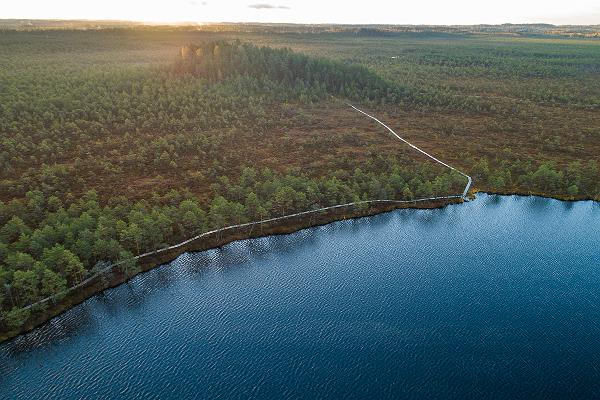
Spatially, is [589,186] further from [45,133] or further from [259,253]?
[45,133]

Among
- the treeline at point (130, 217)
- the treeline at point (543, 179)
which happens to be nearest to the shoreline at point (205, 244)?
the treeline at point (130, 217)

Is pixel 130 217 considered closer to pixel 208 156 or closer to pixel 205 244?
pixel 205 244

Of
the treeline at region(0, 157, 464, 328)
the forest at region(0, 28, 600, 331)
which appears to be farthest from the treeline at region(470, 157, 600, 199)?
the treeline at region(0, 157, 464, 328)

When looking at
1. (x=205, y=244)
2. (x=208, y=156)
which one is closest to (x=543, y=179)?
(x=205, y=244)

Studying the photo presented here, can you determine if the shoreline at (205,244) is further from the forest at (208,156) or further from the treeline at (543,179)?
the treeline at (543,179)

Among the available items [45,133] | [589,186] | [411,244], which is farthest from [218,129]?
[589,186]
